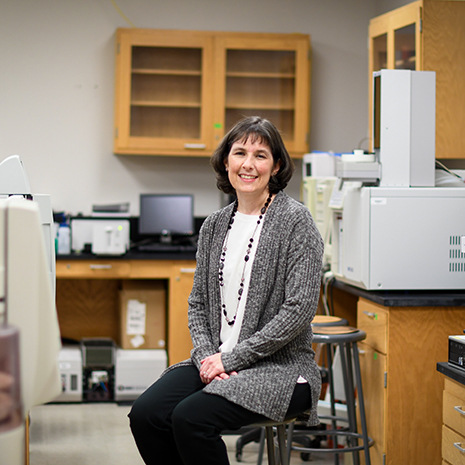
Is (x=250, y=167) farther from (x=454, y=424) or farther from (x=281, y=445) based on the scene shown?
Answer: (x=454, y=424)

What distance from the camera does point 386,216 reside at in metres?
2.75

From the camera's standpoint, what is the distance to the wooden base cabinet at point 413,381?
2682 mm

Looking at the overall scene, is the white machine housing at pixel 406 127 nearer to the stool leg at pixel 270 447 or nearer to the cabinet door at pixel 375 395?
the cabinet door at pixel 375 395

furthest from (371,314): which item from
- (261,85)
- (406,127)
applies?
(261,85)

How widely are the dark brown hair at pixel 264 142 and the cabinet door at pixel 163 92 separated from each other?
7.24 feet

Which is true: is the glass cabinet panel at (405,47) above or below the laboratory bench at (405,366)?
above

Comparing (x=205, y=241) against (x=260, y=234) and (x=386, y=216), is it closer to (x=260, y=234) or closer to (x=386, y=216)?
(x=260, y=234)

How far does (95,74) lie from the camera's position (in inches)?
188

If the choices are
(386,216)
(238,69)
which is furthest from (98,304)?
(386,216)

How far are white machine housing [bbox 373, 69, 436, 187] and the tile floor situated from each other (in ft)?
3.99

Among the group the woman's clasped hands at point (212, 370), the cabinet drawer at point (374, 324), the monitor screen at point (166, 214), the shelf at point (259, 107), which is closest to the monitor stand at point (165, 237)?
the monitor screen at point (166, 214)

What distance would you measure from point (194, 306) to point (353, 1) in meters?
3.30

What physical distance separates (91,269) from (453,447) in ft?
8.43

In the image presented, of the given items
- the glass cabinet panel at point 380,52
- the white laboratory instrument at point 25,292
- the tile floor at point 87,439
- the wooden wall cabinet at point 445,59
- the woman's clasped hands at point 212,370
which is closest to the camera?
the white laboratory instrument at point 25,292
